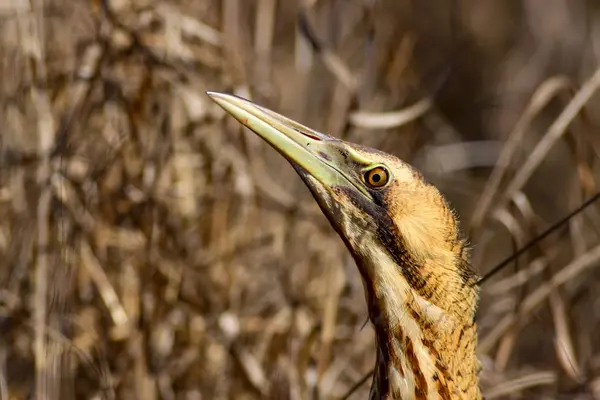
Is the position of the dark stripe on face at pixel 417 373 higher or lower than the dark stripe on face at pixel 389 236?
lower

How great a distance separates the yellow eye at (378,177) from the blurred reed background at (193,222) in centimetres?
70

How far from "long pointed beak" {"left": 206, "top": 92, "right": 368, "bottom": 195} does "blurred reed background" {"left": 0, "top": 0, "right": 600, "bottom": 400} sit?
0.65 m

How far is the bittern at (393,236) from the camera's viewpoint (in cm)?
183

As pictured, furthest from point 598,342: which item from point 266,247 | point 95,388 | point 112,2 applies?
point 112,2

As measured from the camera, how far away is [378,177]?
183cm

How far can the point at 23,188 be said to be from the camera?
2621 millimetres

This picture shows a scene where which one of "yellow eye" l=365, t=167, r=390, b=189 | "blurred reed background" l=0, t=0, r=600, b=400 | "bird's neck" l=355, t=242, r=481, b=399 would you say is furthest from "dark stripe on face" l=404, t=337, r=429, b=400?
"blurred reed background" l=0, t=0, r=600, b=400

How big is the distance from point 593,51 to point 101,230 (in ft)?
8.71

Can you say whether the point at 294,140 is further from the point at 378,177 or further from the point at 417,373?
the point at 417,373

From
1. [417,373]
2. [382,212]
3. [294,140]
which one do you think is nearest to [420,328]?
[417,373]

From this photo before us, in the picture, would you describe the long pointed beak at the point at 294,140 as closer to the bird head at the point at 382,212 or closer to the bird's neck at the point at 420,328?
the bird head at the point at 382,212

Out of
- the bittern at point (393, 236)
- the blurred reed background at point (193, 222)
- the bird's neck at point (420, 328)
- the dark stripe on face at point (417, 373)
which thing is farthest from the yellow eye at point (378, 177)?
the blurred reed background at point (193, 222)

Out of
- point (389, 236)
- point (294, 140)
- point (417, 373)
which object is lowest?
point (417, 373)

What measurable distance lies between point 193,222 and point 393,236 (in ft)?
3.67
